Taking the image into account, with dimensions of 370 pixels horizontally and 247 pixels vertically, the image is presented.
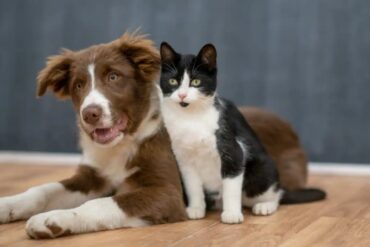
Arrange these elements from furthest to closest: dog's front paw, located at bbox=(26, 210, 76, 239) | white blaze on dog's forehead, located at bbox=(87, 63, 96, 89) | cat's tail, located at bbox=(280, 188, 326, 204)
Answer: cat's tail, located at bbox=(280, 188, 326, 204), white blaze on dog's forehead, located at bbox=(87, 63, 96, 89), dog's front paw, located at bbox=(26, 210, 76, 239)

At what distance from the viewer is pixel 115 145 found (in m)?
2.64

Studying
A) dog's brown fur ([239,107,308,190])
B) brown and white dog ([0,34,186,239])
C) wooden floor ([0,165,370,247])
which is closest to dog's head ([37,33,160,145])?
brown and white dog ([0,34,186,239])

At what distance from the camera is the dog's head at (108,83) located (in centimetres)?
246

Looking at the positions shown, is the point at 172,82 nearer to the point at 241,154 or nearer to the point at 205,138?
the point at 205,138

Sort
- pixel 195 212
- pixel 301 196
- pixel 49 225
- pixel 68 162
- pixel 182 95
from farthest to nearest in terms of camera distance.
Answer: pixel 68 162 → pixel 301 196 → pixel 195 212 → pixel 182 95 → pixel 49 225

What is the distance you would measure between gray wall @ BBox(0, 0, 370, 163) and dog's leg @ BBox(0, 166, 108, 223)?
1.55 metres

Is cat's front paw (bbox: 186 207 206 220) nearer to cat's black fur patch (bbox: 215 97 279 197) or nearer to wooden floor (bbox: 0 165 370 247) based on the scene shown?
wooden floor (bbox: 0 165 370 247)

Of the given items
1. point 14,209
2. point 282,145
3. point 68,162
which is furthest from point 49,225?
point 68,162

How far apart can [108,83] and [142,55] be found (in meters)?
0.20

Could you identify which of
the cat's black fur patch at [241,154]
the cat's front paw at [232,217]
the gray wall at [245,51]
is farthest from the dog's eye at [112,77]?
the gray wall at [245,51]

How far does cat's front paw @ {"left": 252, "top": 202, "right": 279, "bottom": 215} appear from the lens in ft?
8.80

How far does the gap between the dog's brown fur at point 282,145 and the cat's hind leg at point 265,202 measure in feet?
1.14

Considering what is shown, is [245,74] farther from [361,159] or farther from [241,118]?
[241,118]

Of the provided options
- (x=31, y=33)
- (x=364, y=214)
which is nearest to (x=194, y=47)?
(x=31, y=33)
